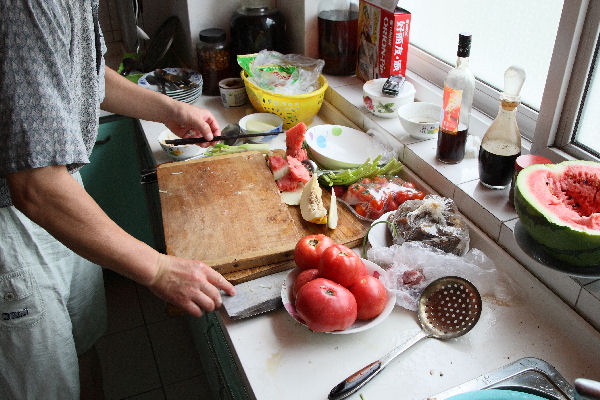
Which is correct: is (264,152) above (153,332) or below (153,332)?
above

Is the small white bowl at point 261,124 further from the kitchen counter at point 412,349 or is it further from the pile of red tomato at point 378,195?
the kitchen counter at point 412,349

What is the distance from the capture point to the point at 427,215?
1231mm

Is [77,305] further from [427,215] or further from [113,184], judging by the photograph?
[427,215]

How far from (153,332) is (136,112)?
1.02 meters

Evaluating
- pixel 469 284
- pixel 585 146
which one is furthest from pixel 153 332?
pixel 585 146

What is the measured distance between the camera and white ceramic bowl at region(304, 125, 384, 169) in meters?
1.56

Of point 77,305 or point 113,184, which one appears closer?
point 77,305

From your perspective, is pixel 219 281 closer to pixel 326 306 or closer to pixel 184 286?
pixel 184 286

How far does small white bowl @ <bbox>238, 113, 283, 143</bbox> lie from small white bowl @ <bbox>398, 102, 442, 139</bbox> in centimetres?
42

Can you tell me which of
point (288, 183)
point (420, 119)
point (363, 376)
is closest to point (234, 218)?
point (288, 183)

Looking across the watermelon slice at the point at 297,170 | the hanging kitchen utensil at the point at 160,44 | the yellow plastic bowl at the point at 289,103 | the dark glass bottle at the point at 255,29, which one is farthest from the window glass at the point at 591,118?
the hanging kitchen utensil at the point at 160,44

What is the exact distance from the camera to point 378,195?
1.36 m

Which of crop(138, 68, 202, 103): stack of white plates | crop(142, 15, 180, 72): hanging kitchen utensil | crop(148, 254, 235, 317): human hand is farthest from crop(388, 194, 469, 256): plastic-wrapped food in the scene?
crop(142, 15, 180, 72): hanging kitchen utensil

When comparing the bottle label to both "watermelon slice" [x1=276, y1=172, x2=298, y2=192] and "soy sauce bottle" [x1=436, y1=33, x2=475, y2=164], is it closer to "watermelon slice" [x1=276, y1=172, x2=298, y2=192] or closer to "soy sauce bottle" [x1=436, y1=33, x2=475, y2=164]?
"soy sauce bottle" [x1=436, y1=33, x2=475, y2=164]
